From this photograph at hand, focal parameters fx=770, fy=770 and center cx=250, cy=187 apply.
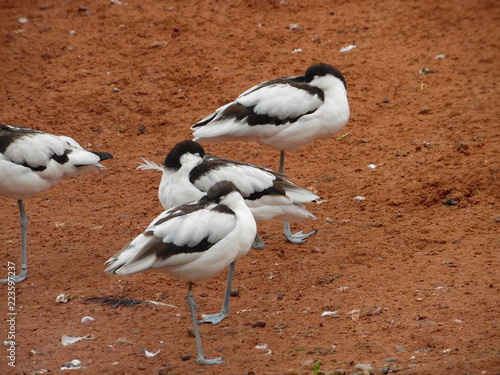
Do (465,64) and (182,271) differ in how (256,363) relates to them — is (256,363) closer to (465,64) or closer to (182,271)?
(182,271)

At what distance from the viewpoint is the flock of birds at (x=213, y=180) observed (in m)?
5.70

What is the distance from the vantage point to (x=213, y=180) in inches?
275

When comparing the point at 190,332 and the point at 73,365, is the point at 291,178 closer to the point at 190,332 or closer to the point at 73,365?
the point at 190,332

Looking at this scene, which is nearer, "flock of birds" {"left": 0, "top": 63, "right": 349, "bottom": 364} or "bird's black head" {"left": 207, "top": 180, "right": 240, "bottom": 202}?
"flock of birds" {"left": 0, "top": 63, "right": 349, "bottom": 364}

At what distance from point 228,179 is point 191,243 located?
4.82 feet

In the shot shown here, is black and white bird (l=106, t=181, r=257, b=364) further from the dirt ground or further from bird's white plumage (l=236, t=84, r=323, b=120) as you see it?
bird's white plumage (l=236, t=84, r=323, b=120)

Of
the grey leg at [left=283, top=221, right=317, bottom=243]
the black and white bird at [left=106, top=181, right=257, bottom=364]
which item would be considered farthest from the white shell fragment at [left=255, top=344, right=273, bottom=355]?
the grey leg at [left=283, top=221, right=317, bottom=243]

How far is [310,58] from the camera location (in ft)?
37.1

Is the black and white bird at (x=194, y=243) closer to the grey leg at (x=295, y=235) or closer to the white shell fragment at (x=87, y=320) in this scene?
the white shell fragment at (x=87, y=320)

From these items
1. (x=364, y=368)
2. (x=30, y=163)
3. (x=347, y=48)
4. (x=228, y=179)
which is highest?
(x=30, y=163)

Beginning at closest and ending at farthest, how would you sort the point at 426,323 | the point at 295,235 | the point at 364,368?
the point at 364,368 → the point at 426,323 → the point at 295,235

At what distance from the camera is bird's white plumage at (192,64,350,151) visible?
7859 millimetres

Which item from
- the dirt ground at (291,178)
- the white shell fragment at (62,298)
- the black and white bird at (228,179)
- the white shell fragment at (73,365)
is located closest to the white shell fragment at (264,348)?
the dirt ground at (291,178)

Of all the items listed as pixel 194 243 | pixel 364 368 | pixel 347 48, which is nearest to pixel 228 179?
pixel 194 243
